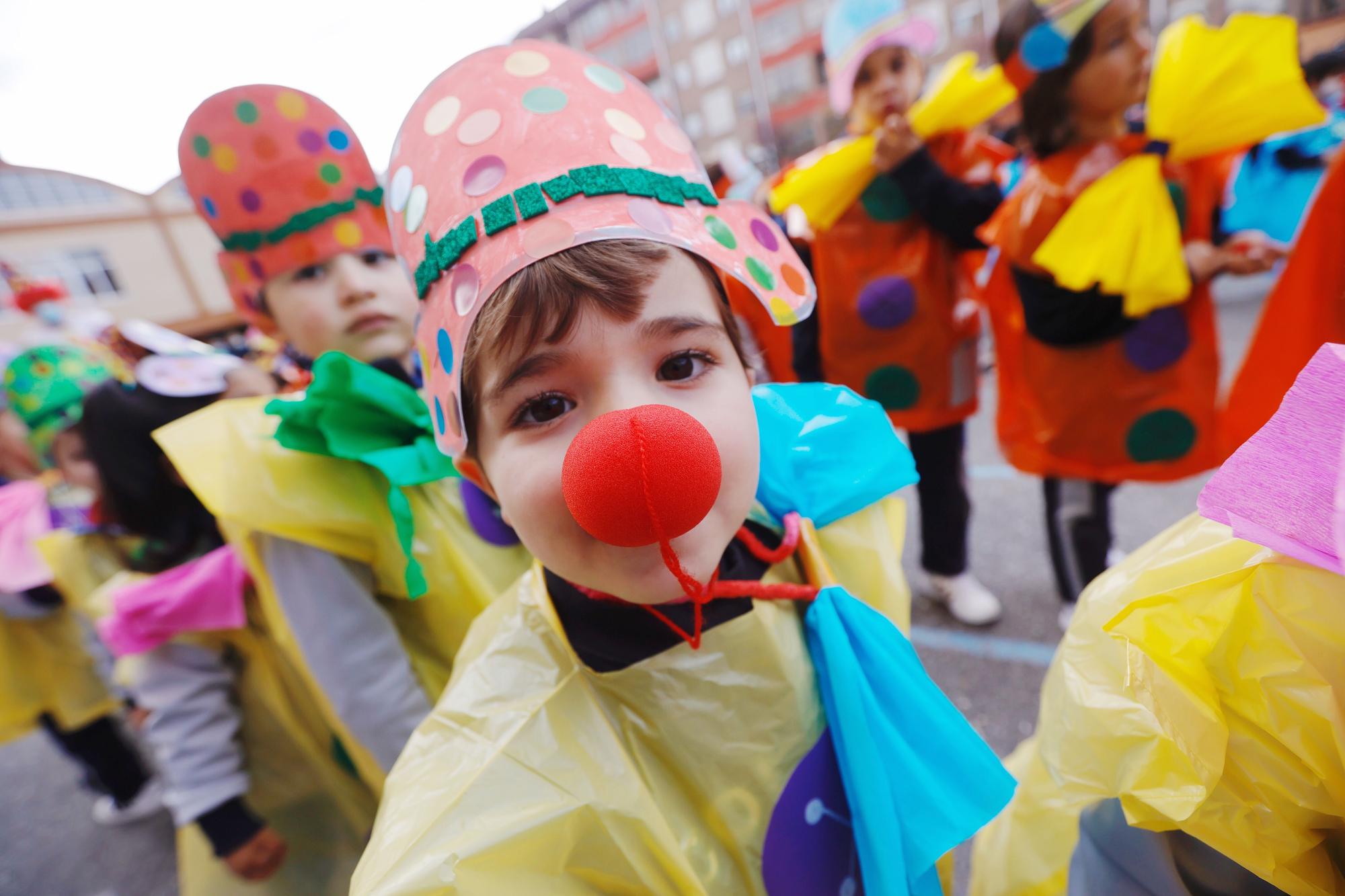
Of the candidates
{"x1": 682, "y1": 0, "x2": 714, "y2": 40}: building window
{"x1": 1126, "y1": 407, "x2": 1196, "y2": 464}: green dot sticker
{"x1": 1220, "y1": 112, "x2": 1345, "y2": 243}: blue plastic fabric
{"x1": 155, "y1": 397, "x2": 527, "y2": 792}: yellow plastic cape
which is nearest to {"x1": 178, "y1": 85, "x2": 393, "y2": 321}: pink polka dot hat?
{"x1": 155, "y1": 397, "x2": 527, "y2": 792}: yellow plastic cape

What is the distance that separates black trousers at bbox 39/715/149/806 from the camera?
2.04 meters

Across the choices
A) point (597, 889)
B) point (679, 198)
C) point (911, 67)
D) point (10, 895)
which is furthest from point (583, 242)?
point (10, 895)

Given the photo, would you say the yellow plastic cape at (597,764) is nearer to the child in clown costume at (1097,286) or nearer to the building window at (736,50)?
the child in clown costume at (1097,286)

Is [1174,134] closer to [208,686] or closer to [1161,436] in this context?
[1161,436]

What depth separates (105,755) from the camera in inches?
81.1

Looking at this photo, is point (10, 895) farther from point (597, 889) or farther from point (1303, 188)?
point (1303, 188)

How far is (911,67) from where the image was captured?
5.31 feet

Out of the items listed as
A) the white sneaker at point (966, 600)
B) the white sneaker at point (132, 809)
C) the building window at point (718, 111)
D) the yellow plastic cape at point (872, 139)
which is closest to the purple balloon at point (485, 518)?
the yellow plastic cape at point (872, 139)

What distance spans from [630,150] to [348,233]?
0.76 metres

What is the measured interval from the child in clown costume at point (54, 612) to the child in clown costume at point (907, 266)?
6.13 feet

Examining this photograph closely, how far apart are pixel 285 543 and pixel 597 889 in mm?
662

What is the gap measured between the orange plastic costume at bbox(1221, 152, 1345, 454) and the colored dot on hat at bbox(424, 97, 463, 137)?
1182mm

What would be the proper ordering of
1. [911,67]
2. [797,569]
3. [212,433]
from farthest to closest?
1. [911,67]
2. [212,433]
3. [797,569]

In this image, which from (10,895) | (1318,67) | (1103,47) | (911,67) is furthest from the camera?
(1318,67)
